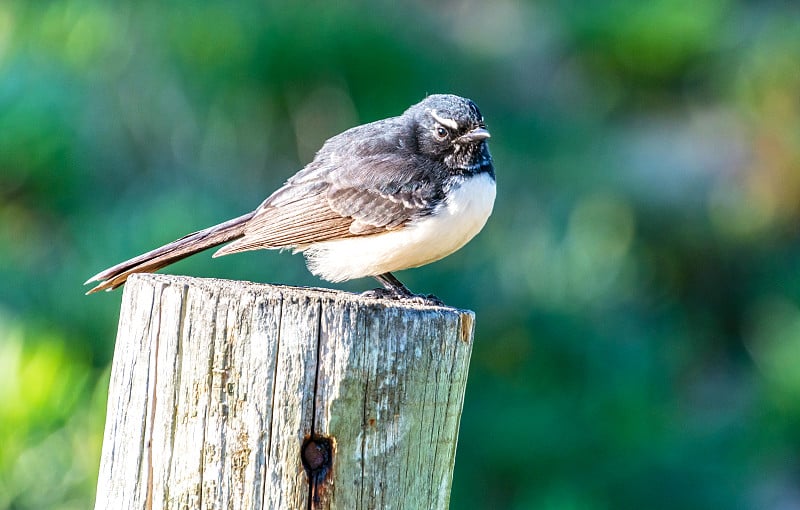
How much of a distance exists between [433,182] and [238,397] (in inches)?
81.1

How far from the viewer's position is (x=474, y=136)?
454cm

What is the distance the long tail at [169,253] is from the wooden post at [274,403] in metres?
1.18

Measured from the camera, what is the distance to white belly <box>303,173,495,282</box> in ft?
14.2

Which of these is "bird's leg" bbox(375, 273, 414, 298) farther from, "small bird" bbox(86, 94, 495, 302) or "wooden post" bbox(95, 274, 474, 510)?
"wooden post" bbox(95, 274, 474, 510)

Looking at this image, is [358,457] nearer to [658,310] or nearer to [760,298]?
[658,310]

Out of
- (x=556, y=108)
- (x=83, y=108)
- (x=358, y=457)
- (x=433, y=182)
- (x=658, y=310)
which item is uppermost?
(x=556, y=108)

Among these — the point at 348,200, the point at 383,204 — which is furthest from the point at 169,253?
the point at 383,204

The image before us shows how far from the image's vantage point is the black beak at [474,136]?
4.52 m

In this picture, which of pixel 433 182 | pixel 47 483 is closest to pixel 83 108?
pixel 47 483

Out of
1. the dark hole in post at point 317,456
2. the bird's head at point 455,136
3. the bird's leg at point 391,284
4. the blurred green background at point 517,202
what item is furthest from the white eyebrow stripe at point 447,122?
the dark hole in post at point 317,456

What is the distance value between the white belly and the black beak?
0.18 meters

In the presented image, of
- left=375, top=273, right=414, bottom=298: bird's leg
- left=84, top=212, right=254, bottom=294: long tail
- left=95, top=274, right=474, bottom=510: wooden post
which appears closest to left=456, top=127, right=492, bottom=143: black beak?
left=375, top=273, right=414, bottom=298: bird's leg

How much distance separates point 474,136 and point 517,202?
4985 millimetres

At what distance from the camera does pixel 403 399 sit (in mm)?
2740
